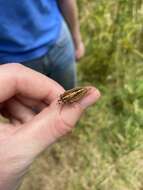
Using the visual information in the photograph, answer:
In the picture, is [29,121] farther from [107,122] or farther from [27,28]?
[107,122]

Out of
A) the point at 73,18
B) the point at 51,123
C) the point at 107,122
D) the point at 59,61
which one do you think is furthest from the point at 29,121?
the point at 107,122

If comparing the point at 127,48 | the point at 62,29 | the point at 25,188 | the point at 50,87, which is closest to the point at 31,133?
the point at 50,87

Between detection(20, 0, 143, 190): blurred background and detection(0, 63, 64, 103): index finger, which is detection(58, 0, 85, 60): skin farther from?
detection(0, 63, 64, 103): index finger

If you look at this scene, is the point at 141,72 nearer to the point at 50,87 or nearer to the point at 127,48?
the point at 127,48

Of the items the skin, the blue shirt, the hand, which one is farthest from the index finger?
the skin

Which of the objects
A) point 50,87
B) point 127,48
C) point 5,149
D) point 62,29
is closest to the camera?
point 5,149

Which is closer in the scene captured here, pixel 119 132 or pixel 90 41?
pixel 119 132
